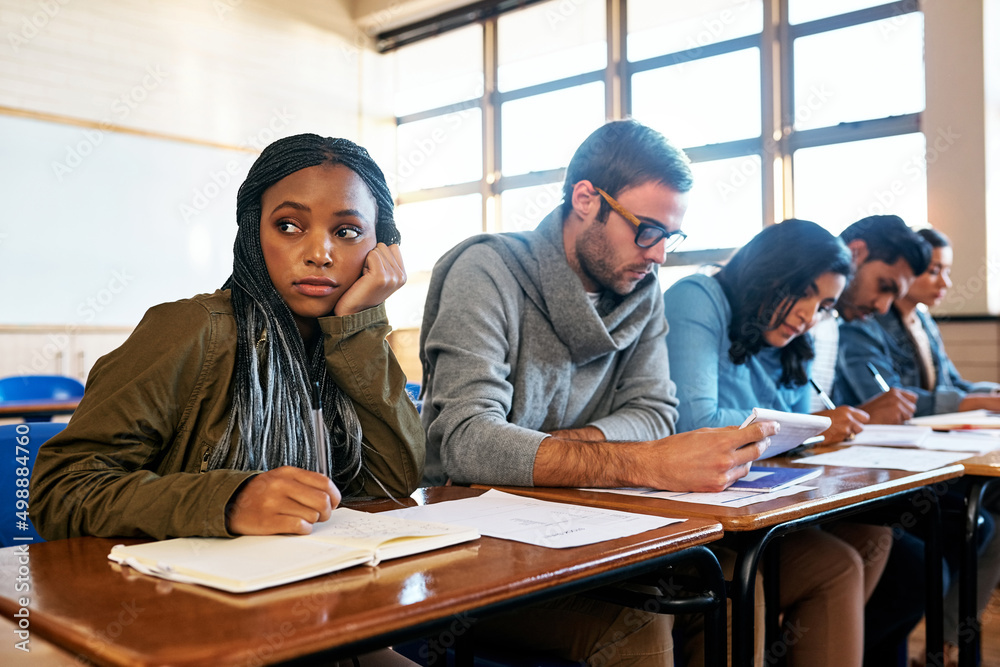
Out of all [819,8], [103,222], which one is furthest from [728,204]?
[103,222]

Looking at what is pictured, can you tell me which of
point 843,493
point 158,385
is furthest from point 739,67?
point 158,385

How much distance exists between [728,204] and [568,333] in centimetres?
459

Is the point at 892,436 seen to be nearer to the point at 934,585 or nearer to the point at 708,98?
the point at 934,585

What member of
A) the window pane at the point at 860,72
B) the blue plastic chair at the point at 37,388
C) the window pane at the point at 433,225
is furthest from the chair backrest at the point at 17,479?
the window pane at the point at 433,225

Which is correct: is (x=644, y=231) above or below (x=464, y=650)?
above

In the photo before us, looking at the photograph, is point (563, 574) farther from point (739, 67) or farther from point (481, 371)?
point (739, 67)

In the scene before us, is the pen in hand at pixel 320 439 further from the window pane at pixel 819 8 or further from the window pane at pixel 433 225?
the window pane at pixel 433 225

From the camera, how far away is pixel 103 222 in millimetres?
6047

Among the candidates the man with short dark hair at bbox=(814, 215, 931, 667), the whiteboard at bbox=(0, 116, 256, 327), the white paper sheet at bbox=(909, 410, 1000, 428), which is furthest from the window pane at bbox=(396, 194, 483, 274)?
the white paper sheet at bbox=(909, 410, 1000, 428)

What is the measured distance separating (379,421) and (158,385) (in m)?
0.37

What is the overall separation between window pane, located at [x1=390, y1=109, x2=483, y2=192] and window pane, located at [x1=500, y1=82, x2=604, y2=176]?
0.33 metres

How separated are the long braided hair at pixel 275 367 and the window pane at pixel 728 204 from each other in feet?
16.2

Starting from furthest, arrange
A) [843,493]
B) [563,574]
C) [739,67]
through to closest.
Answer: [739,67] → [843,493] → [563,574]

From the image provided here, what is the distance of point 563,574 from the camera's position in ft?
2.65
